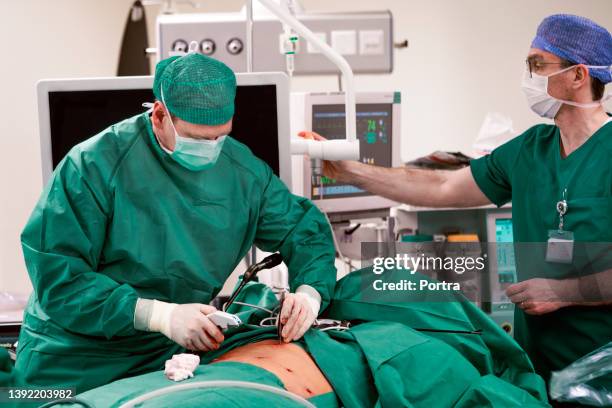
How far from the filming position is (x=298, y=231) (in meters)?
1.79

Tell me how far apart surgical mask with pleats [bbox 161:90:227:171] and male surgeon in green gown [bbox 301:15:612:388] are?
28.1 inches

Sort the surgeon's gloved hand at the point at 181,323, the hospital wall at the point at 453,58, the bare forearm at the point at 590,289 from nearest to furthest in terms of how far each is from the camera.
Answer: the surgeon's gloved hand at the point at 181,323 < the bare forearm at the point at 590,289 < the hospital wall at the point at 453,58

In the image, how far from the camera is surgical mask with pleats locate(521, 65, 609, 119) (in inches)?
81.0

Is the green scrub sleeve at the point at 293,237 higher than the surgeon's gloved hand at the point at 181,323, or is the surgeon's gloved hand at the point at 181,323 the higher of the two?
the green scrub sleeve at the point at 293,237

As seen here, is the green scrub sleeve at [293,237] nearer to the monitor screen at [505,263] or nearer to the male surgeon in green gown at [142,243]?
the male surgeon in green gown at [142,243]

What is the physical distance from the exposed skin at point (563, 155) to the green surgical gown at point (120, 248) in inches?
19.0

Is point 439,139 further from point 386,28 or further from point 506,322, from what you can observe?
point 506,322

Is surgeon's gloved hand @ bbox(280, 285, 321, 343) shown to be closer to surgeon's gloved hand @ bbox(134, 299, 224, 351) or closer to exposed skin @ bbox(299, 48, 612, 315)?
surgeon's gloved hand @ bbox(134, 299, 224, 351)

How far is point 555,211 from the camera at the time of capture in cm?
197

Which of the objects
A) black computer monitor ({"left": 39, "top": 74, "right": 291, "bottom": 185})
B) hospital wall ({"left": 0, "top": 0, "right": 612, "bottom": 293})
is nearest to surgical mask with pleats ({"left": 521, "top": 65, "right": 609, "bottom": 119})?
black computer monitor ({"left": 39, "top": 74, "right": 291, "bottom": 185})

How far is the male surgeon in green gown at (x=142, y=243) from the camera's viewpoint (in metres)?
1.44

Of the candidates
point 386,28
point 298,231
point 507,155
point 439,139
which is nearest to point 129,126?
point 298,231

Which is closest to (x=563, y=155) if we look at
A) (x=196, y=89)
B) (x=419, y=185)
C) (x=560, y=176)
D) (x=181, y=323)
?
(x=560, y=176)

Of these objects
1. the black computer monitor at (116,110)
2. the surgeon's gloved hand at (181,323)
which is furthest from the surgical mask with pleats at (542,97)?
the surgeon's gloved hand at (181,323)
